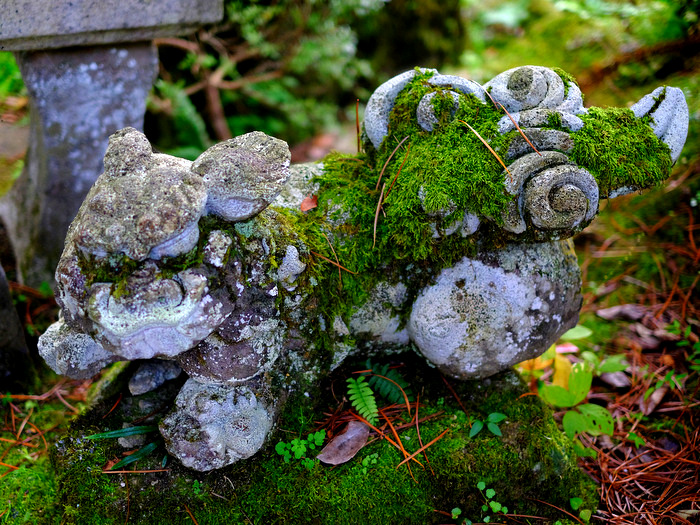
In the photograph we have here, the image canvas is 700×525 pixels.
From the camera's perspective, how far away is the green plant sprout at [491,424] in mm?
2510

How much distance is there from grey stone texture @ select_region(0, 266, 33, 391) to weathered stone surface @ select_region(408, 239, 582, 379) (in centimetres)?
211

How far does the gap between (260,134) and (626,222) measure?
10.7ft

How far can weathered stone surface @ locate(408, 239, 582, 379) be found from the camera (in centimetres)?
237

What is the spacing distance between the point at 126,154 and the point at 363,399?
4.53 feet

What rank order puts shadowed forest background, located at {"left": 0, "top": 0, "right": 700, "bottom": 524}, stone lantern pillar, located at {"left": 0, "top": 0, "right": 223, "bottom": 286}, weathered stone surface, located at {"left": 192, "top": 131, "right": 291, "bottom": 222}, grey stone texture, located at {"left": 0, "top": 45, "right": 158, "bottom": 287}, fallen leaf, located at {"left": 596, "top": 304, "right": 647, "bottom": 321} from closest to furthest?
weathered stone surface, located at {"left": 192, "top": 131, "right": 291, "bottom": 222}
shadowed forest background, located at {"left": 0, "top": 0, "right": 700, "bottom": 524}
stone lantern pillar, located at {"left": 0, "top": 0, "right": 223, "bottom": 286}
grey stone texture, located at {"left": 0, "top": 45, "right": 158, "bottom": 287}
fallen leaf, located at {"left": 596, "top": 304, "right": 647, "bottom": 321}

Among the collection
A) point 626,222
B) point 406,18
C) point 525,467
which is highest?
point 406,18

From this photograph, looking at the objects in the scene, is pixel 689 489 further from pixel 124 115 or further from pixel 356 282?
pixel 124 115

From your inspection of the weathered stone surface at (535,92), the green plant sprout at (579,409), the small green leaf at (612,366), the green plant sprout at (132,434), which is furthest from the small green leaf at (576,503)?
the green plant sprout at (132,434)

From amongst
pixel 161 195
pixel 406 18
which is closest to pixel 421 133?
pixel 161 195

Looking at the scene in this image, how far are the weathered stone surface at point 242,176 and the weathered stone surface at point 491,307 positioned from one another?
2.85ft

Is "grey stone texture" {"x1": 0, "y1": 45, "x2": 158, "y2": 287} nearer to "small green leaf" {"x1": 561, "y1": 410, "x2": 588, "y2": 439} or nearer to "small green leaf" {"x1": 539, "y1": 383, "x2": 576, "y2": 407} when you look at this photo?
"small green leaf" {"x1": 539, "y1": 383, "x2": 576, "y2": 407}

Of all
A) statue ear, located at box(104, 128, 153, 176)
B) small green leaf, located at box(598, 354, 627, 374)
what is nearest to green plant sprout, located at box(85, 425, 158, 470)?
statue ear, located at box(104, 128, 153, 176)

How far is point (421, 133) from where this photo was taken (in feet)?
7.73

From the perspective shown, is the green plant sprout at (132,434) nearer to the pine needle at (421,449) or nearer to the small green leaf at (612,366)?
the pine needle at (421,449)
